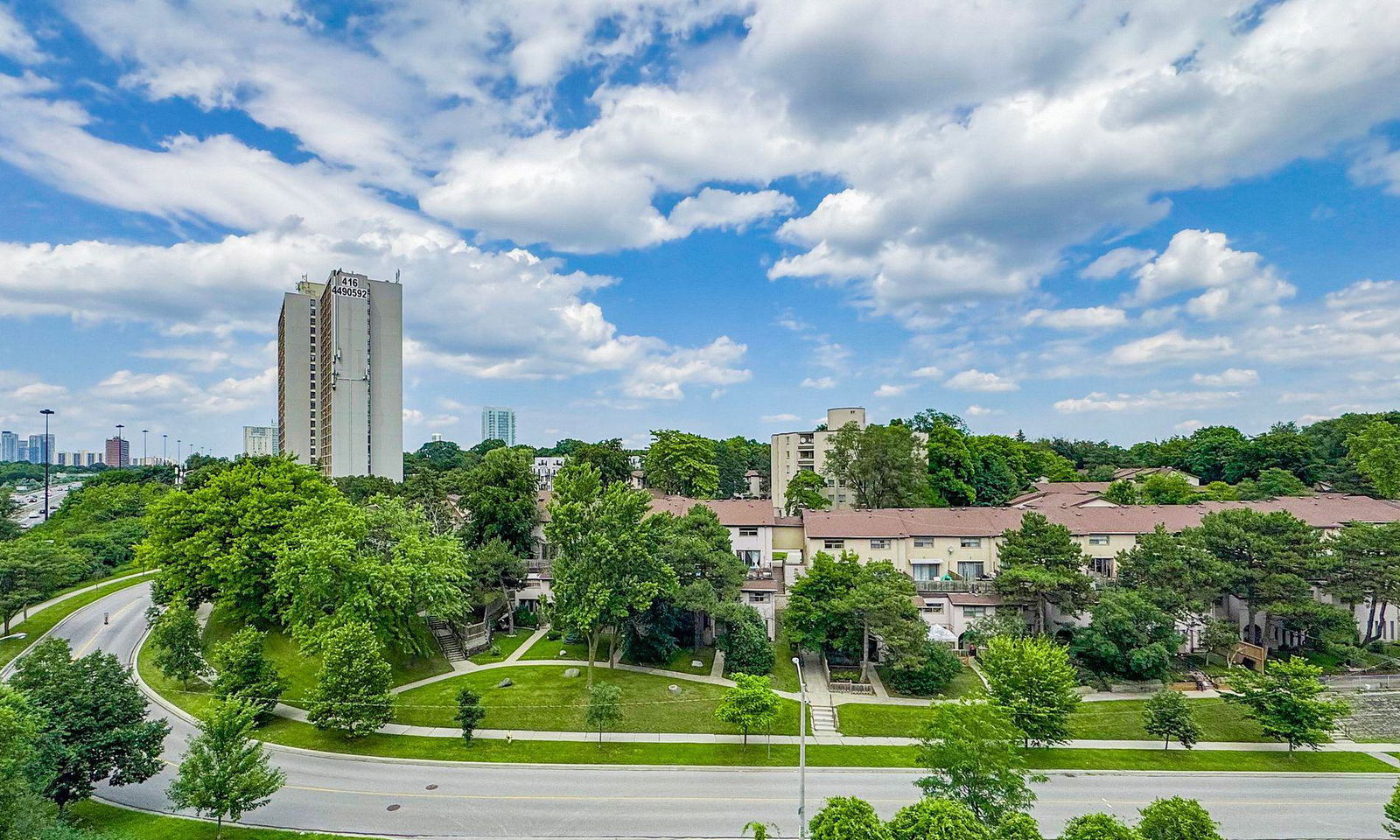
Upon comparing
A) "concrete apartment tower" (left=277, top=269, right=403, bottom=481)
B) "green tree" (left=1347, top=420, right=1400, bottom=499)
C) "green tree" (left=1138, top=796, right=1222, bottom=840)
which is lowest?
"green tree" (left=1138, top=796, right=1222, bottom=840)

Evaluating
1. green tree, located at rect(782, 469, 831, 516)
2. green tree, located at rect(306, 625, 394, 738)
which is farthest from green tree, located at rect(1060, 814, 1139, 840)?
green tree, located at rect(782, 469, 831, 516)

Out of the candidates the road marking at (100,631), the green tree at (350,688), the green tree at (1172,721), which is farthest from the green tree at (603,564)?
the road marking at (100,631)

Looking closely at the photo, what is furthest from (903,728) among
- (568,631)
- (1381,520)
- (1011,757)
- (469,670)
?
(1381,520)

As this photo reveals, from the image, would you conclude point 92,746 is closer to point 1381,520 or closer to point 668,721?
point 668,721

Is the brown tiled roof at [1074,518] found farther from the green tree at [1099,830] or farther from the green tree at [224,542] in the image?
the green tree at [224,542]

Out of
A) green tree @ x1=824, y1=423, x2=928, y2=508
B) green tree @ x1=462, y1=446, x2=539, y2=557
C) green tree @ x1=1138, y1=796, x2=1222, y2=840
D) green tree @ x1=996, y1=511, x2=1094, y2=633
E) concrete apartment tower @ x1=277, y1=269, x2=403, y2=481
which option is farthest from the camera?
concrete apartment tower @ x1=277, y1=269, x2=403, y2=481

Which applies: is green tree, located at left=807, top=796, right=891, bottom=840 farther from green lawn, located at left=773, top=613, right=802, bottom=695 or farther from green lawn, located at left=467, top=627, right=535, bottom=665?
green lawn, located at left=467, top=627, right=535, bottom=665
